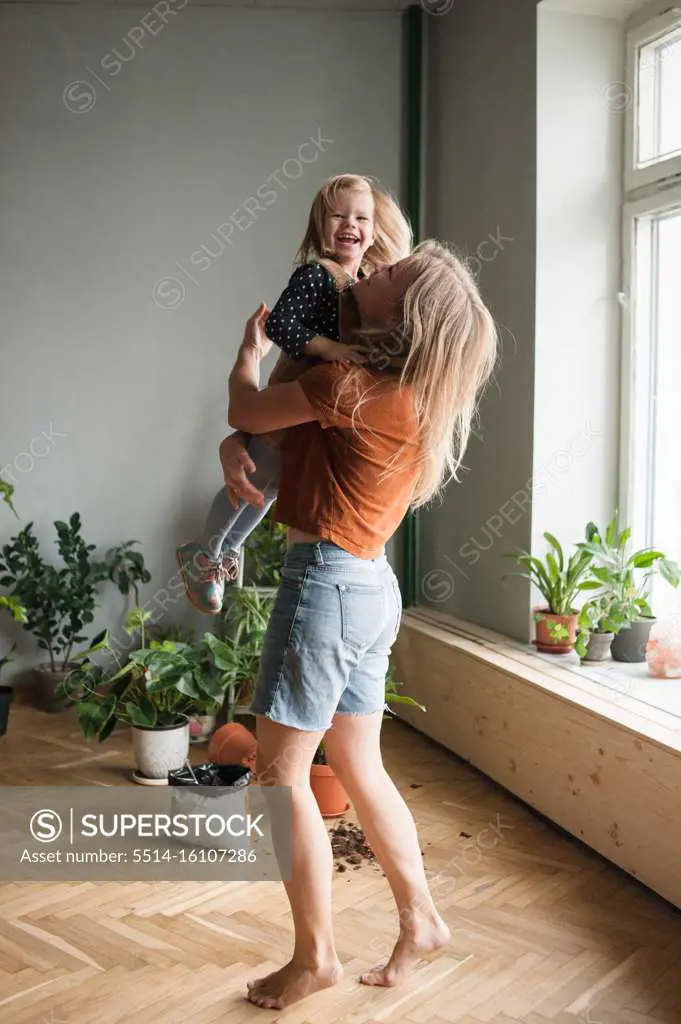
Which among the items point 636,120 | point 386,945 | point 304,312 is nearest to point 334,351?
point 304,312

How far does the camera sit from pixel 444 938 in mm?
2098

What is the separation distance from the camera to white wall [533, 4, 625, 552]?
3.42 meters

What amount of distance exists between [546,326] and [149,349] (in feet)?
5.50

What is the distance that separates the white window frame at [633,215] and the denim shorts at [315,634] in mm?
1810

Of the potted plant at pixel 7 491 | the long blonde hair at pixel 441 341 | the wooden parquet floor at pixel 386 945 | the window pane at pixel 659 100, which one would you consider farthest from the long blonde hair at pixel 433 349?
the potted plant at pixel 7 491

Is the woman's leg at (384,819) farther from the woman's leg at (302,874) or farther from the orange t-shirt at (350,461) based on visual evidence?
the orange t-shirt at (350,461)

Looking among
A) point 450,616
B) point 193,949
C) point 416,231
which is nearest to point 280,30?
point 416,231

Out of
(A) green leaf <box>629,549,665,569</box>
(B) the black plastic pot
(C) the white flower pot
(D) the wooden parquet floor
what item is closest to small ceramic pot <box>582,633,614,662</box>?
(A) green leaf <box>629,549,665,569</box>

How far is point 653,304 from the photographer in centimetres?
343

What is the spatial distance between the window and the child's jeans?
163 centimetres

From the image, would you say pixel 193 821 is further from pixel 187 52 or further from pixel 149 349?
pixel 187 52

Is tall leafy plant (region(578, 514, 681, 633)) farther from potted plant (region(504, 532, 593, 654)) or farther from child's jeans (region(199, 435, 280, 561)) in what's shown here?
child's jeans (region(199, 435, 280, 561))

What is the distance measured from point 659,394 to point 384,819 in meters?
1.99

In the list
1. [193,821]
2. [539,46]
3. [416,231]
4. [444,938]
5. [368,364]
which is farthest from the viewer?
[416,231]
